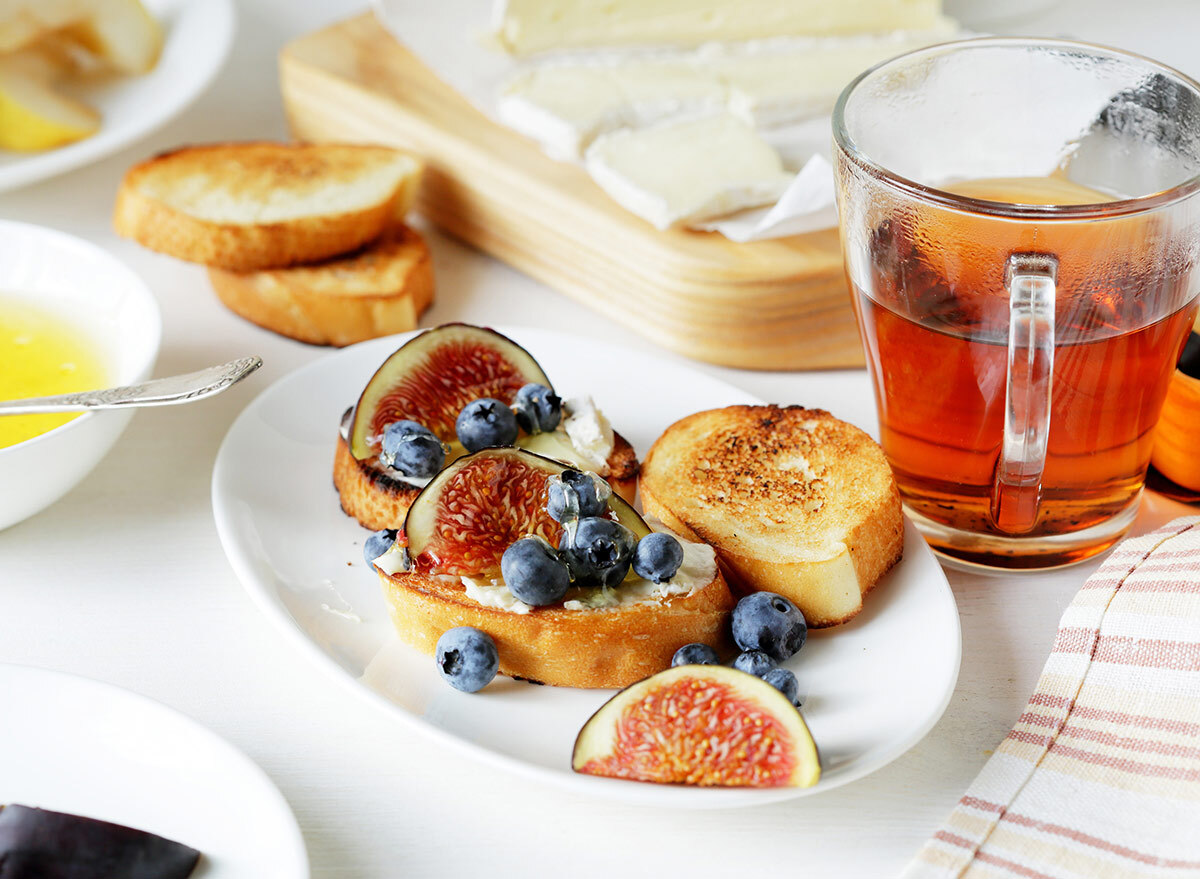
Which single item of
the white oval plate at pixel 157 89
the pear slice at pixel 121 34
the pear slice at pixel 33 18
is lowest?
the white oval plate at pixel 157 89

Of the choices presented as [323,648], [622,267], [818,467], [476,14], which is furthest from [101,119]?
[818,467]

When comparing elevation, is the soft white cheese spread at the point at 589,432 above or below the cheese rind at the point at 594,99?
below

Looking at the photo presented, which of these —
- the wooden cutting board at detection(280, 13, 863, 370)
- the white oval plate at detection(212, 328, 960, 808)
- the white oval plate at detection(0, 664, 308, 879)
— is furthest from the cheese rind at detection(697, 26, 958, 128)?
the white oval plate at detection(0, 664, 308, 879)

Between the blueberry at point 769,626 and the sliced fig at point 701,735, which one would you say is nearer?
the sliced fig at point 701,735

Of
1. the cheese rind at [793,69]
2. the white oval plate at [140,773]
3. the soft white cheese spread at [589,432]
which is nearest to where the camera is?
the white oval plate at [140,773]

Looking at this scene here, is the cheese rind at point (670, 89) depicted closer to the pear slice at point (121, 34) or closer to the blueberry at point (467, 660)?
the pear slice at point (121, 34)

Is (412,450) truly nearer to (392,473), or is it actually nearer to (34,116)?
(392,473)

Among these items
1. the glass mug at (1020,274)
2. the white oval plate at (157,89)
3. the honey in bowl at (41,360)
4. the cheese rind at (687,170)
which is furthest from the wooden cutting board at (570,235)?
the honey in bowl at (41,360)

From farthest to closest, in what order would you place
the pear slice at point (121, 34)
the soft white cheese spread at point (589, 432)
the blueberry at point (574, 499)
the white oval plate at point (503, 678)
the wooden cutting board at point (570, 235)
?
1. the pear slice at point (121, 34)
2. the wooden cutting board at point (570, 235)
3. the soft white cheese spread at point (589, 432)
4. the blueberry at point (574, 499)
5. the white oval plate at point (503, 678)
